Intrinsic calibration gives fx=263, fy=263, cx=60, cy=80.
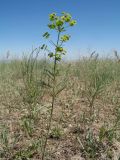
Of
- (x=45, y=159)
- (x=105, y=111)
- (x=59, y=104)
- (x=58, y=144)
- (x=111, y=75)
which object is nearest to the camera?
(x=45, y=159)

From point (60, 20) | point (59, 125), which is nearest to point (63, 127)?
point (59, 125)

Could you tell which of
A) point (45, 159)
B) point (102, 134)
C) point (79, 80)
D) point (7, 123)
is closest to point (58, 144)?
point (45, 159)

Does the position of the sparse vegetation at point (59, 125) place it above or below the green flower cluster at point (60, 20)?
below

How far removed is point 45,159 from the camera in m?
2.54

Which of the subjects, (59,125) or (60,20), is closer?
(60,20)

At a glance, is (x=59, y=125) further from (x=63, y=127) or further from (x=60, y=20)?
(x=60, y=20)

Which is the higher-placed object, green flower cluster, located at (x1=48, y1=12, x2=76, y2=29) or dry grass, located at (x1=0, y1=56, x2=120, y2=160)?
green flower cluster, located at (x1=48, y1=12, x2=76, y2=29)

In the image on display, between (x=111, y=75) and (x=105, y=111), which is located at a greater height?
(x=111, y=75)

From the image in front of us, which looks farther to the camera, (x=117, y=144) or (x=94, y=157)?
(x=117, y=144)

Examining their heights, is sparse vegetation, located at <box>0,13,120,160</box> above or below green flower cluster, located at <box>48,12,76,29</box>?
below

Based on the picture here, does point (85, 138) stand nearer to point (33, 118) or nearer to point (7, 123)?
point (33, 118)

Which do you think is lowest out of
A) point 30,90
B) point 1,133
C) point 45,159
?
point 45,159

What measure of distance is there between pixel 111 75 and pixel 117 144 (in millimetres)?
2897

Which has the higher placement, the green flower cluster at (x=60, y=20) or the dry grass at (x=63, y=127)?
the green flower cluster at (x=60, y=20)
